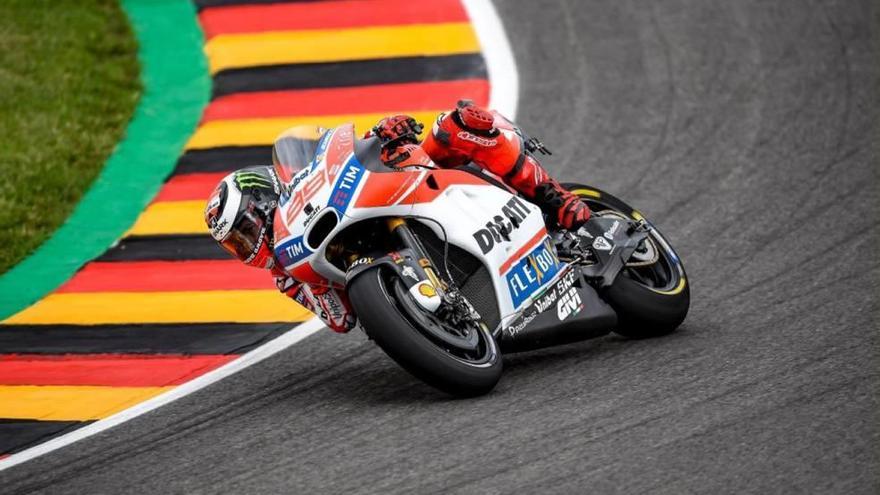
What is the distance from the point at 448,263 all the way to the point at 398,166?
517mm

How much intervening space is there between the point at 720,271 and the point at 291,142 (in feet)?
9.03

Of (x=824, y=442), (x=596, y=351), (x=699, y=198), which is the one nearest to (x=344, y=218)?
(x=596, y=351)

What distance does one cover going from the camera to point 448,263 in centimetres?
647

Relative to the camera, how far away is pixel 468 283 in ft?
21.3

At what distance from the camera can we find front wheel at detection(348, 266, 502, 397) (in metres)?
5.86

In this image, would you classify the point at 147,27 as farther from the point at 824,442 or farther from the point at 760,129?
the point at 824,442

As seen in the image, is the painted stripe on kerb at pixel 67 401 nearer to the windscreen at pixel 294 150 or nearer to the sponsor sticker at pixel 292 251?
the sponsor sticker at pixel 292 251

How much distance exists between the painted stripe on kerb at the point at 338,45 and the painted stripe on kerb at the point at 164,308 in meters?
3.69

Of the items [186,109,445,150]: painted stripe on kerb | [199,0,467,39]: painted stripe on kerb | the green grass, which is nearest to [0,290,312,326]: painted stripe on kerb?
the green grass

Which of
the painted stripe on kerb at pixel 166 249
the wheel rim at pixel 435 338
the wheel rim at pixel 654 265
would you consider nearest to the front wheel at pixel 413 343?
the wheel rim at pixel 435 338

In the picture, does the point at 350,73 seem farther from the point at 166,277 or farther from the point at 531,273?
the point at 531,273

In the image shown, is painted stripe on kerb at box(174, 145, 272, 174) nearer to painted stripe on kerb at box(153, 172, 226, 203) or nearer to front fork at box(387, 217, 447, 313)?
painted stripe on kerb at box(153, 172, 226, 203)

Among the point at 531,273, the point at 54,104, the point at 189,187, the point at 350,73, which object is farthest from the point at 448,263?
the point at 54,104

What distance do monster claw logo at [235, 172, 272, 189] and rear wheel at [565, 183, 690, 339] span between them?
1.70m
